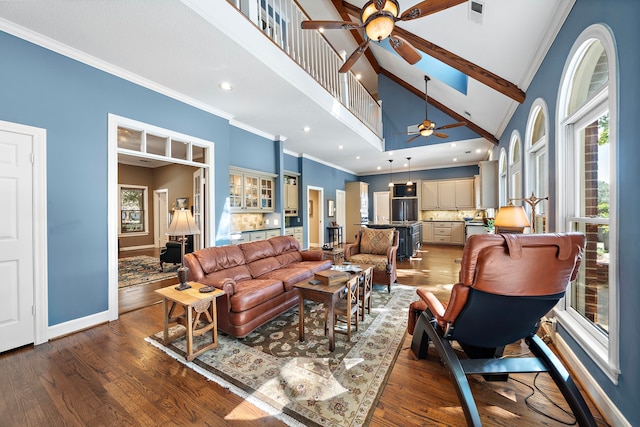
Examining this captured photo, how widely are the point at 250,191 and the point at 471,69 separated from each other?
14.6 feet

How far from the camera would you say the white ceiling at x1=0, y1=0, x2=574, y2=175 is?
2.25m

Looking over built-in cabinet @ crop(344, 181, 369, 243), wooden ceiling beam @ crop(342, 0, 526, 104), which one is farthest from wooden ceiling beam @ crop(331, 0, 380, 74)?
built-in cabinet @ crop(344, 181, 369, 243)

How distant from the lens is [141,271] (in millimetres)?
5359

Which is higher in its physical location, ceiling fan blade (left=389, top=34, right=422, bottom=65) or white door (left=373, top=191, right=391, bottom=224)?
ceiling fan blade (left=389, top=34, right=422, bottom=65)

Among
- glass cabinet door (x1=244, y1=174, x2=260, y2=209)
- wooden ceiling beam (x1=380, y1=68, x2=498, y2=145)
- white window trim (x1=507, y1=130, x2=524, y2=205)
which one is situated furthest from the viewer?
wooden ceiling beam (x1=380, y1=68, x2=498, y2=145)

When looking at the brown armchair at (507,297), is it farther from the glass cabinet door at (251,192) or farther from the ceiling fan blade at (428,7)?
the glass cabinet door at (251,192)

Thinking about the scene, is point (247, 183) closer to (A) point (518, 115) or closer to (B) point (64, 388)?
(B) point (64, 388)

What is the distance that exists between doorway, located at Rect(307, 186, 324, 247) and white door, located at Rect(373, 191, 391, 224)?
3108 millimetres

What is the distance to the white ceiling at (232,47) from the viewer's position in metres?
2.25

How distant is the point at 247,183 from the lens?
215 inches

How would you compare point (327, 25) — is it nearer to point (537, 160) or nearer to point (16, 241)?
point (537, 160)

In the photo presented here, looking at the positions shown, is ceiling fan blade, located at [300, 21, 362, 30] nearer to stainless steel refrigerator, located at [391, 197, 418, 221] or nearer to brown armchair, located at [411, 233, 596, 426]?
brown armchair, located at [411, 233, 596, 426]

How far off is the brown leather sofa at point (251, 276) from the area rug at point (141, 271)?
2.47m

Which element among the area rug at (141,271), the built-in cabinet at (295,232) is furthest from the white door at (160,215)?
the built-in cabinet at (295,232)
